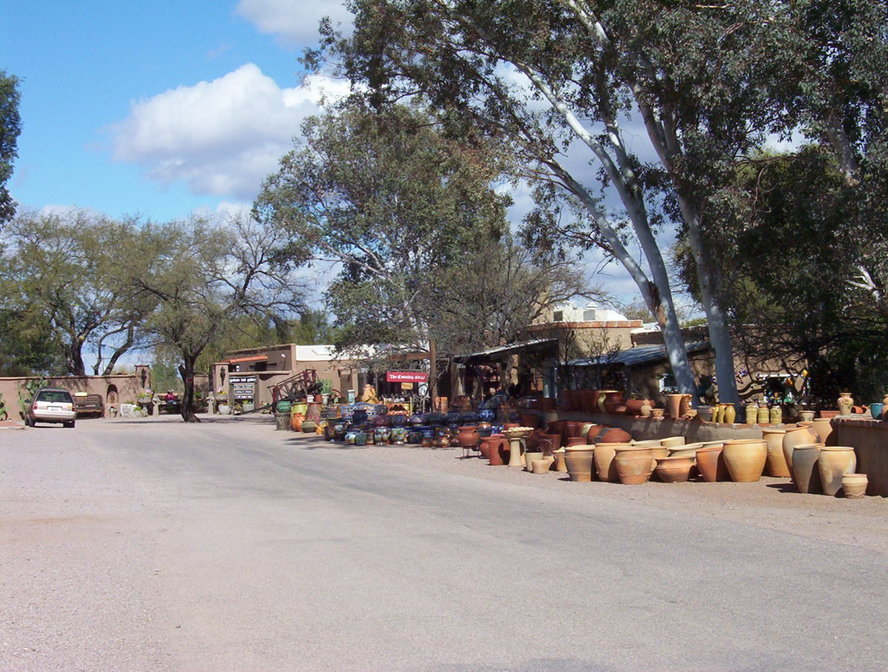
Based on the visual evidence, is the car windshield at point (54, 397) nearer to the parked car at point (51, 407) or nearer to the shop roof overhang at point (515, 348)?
the parked car at point (51, 407)

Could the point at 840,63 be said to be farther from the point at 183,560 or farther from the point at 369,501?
the point at 183,560

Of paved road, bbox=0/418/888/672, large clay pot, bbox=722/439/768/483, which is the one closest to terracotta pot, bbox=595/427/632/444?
paved road, bbox=0/418/888/672

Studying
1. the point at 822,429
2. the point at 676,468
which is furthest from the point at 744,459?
the point at 822,429

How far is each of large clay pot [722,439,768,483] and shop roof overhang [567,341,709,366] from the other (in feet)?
37.7

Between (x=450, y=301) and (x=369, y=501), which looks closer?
(x=369, y=501)

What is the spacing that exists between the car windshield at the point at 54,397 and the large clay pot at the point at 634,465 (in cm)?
2977

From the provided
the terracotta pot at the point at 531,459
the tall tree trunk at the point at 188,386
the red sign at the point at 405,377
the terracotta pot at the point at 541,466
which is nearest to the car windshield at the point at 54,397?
the tall tree trunk at the point at 188,386

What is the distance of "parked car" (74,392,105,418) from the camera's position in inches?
2111

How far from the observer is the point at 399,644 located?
6121 mm

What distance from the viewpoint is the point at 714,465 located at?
15781 millimetres

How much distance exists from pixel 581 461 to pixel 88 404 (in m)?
44.3

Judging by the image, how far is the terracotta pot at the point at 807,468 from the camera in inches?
542

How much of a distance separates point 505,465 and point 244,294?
27.6m

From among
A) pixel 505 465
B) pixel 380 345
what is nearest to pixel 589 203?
pixel 505 465
